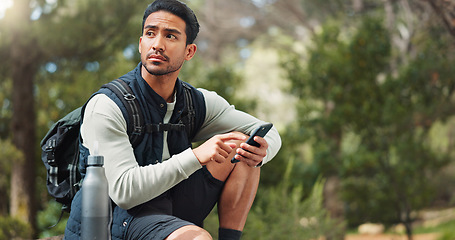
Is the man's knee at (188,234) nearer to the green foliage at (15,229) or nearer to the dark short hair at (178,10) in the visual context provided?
the dark short hair at (178,10)

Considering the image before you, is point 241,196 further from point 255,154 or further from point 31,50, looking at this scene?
point 31,50

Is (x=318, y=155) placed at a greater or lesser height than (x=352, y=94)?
lesser

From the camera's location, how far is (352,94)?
739 cm

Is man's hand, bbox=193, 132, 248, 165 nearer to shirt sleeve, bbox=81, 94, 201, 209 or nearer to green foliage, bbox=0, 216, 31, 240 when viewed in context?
shirt sleeve, bbox=81, 94, 201, 209

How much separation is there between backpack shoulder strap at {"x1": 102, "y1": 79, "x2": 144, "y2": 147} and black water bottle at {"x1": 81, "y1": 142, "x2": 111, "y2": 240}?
0.78ft

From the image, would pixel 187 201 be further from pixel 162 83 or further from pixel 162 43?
pixel 162 43

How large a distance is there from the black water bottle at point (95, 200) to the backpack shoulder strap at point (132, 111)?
239mm

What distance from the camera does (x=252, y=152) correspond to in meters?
2.15

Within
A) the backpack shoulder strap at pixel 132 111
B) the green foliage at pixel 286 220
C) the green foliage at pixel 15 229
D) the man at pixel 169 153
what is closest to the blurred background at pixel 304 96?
the green foliage at pixel 15 229

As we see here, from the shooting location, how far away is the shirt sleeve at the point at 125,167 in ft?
6.23

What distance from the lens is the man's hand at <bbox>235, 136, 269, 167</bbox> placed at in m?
2.10

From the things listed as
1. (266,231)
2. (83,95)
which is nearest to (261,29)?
(83,95)

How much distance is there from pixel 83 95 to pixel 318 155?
3349 mm

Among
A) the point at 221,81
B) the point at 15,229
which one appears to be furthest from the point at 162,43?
the point at 221,81
